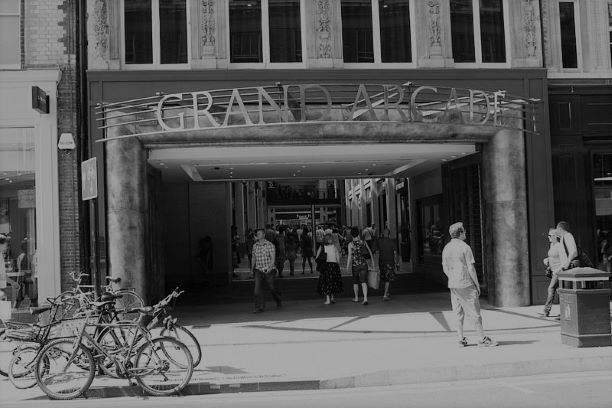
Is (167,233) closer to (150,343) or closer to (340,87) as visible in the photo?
(340,87)

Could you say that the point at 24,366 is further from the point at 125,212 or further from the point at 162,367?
the point at 125,212

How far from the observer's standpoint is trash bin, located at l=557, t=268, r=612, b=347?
9320 millimetres

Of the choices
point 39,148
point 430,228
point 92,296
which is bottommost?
point 92,296

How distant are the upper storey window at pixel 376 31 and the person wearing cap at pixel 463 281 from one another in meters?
5.70

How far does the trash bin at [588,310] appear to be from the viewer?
9320 millimetres

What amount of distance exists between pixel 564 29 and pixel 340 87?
5.53 m

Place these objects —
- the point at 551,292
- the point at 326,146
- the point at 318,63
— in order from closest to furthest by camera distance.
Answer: the point at 551,292 → the point at 326,146 → the point at 318,63

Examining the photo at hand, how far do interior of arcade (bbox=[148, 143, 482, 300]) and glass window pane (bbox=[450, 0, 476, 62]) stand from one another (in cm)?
199

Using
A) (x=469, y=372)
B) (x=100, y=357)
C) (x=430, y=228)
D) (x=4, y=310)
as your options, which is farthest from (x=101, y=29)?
(x=430, y=228)

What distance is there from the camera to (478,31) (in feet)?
48.1

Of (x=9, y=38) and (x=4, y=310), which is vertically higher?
(x=9, y=38)

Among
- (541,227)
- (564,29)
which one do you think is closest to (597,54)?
(564,29)

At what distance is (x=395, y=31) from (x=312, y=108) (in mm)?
2889

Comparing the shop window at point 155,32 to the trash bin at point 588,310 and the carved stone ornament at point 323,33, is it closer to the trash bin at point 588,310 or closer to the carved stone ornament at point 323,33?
the carved stone ornament at point 323,33
